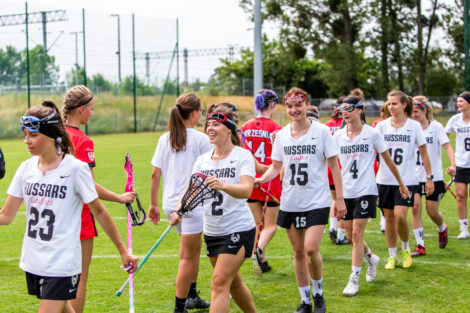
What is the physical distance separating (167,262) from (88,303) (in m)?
1.86

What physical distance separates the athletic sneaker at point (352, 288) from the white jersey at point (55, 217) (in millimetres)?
3430

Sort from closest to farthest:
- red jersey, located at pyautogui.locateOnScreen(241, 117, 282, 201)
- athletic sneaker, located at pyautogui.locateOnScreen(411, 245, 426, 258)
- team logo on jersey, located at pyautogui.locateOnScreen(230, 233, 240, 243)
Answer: team logo on jersey, located at pyautogui.locateOnScreen(230, 233, 240, 243) < red jersey, located at pyautogui.locateOnScreen(241, 117, 282, 201) < athletic sneaker, located at pyautogui.locateOnScreen(411, 245, 426, 258)

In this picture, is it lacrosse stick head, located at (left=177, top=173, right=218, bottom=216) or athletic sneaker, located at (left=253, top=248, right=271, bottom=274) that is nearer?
lacrosse stick head, located at (left=177, top=173, right=218, bottom=216)

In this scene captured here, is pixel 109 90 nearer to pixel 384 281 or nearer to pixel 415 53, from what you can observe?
pixel 415 53

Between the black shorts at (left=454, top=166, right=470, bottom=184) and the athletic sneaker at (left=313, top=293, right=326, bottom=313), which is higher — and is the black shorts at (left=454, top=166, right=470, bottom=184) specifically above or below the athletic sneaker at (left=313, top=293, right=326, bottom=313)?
above

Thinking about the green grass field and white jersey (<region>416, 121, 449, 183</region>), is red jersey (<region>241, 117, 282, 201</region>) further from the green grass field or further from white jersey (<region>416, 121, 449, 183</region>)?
white jersey (<region>416, 121, 449, 183</region>)

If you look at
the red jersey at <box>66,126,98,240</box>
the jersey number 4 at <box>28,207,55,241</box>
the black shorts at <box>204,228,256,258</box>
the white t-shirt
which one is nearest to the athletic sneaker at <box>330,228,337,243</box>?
the white t-shirt

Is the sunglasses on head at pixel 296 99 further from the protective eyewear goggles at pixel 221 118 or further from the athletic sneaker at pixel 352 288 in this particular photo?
the athletic sneaker at pixel 352 288

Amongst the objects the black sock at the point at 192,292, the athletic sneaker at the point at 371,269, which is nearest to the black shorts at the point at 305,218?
the black sock at the point at 192,292

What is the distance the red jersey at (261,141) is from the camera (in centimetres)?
744

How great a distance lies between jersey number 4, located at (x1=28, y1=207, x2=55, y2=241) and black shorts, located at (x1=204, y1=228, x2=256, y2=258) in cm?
145

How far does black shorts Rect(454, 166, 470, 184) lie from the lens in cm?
934

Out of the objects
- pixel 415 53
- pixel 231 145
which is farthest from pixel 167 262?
pixel 415 53

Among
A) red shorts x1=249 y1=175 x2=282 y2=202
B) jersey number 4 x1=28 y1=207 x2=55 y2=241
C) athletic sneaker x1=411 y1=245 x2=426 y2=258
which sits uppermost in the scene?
jersey number 4 x1=28 y1=207 x2=55 y2=241
